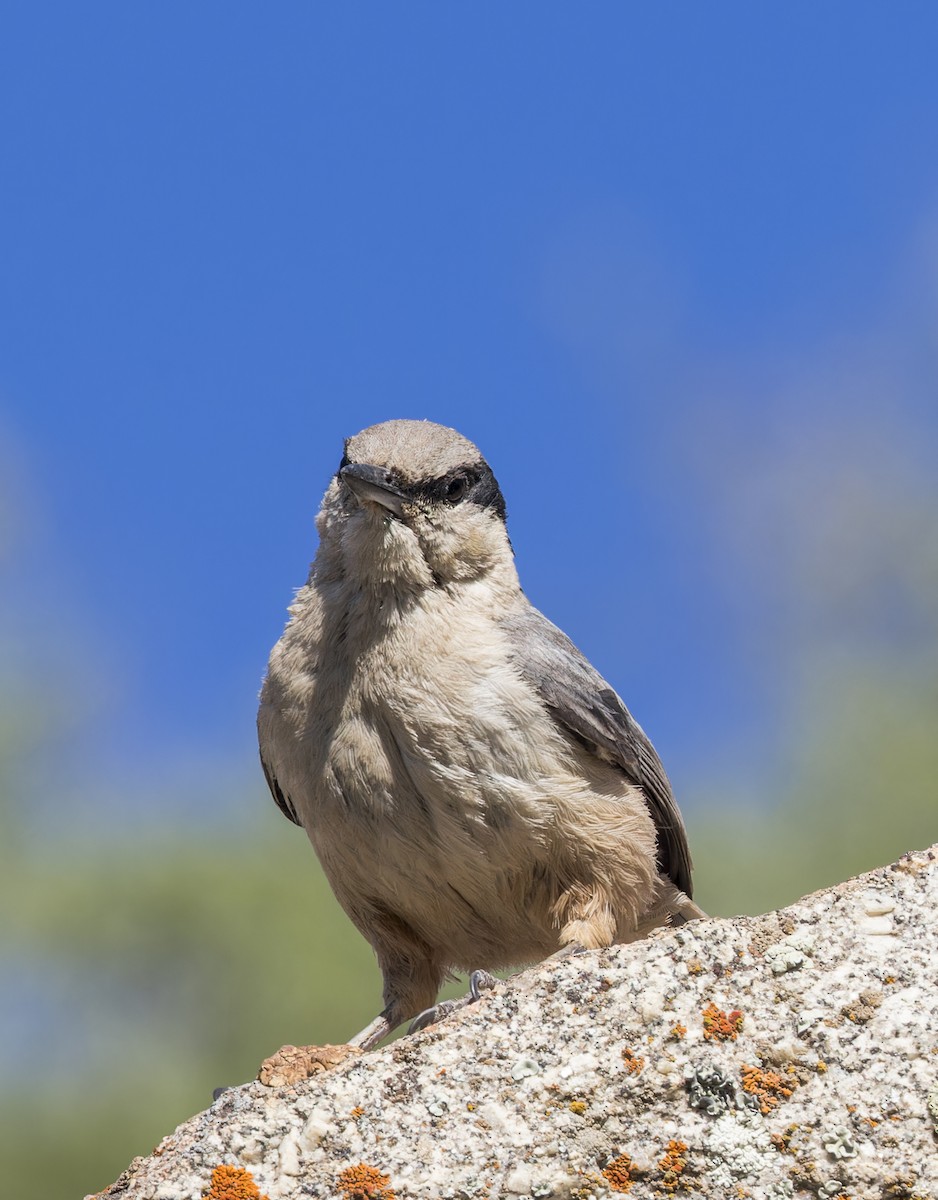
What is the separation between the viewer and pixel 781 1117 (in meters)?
4.05

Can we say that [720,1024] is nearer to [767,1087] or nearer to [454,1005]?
[767,1087]

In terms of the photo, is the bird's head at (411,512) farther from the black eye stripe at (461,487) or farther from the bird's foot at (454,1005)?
the bird's foot at (454,1005)

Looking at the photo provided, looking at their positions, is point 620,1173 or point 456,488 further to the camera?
point 456,488

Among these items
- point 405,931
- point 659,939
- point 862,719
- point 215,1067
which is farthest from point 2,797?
point 659,939

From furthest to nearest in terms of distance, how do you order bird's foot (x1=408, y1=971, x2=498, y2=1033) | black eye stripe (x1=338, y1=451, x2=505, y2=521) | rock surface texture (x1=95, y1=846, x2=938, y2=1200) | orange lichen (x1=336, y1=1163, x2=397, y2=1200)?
1. black eye stripe (x1=338, y1=451, x2=505, y2=521)
2. bird's foot (x1=408, y1=971, x2=498, y2=1033)
3. orange lichen (x1=336, y1=1163, x2=397, y2=1200)
4. rock surface texture (x1=95, y1=846, x2=938, y2=1200)

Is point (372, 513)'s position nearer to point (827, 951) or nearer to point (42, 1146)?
point (827, 951)

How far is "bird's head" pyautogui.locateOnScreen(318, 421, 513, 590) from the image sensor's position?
630 centimetres

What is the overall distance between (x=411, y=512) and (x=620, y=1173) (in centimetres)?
307

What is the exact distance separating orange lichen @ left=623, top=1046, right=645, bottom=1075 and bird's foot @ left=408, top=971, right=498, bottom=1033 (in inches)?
25.4

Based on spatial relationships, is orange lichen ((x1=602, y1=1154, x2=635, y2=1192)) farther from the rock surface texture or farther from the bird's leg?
the bird's leg

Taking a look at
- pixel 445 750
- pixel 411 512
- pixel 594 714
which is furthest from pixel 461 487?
pixel 445 750

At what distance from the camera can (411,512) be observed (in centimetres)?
637

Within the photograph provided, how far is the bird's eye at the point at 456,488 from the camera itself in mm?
6527

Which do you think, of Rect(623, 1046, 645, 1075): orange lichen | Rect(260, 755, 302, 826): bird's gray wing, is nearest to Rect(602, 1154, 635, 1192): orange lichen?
Rect(623, 1046, 645, 1075): orange lichen
